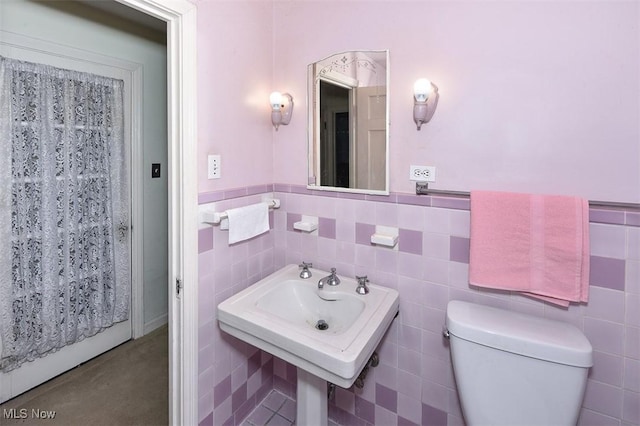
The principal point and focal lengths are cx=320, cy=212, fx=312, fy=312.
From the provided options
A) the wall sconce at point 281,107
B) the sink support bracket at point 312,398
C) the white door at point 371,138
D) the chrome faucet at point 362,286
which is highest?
the wall sconce at point 281,107

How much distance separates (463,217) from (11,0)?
2428 mm

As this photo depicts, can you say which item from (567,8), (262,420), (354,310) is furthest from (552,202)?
(262,420)

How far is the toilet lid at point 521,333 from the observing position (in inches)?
37.0

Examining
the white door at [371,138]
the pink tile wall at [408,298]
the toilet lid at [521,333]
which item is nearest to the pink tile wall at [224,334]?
Result: the pink tile wall at [408,298]

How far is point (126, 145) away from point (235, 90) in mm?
1194

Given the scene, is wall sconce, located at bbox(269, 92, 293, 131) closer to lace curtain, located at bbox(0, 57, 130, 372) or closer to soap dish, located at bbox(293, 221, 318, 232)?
soap dish, located at bbox(293, 221, 318, 232)

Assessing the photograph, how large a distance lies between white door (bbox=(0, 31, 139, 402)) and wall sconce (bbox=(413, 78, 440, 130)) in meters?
1.95

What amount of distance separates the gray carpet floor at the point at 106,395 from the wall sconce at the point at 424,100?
Result: 6.53ft

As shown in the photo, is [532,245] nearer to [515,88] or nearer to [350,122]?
[515,88]

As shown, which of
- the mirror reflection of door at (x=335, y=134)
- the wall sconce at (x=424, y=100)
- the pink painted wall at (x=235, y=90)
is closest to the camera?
the wall sconce at (x=424, y=100)

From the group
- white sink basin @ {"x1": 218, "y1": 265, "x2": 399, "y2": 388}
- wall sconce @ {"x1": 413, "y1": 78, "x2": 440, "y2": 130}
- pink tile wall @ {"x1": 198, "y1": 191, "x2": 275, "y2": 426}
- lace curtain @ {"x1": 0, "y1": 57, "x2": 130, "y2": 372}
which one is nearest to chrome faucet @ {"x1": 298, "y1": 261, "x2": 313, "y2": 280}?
white sink basin @ {"x1": 218, "y1": 265, "x2": 399, "y2": 388}

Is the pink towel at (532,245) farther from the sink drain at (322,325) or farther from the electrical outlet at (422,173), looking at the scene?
the sink drain at (322,325)

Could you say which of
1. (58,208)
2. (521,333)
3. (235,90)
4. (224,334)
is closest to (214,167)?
(235,90)

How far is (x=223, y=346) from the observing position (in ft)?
4.83
